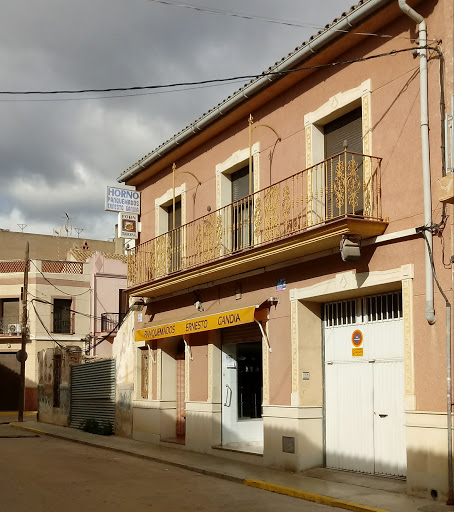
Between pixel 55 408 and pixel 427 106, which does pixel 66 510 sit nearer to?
pixel 427 106

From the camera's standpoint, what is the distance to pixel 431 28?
10.2 m

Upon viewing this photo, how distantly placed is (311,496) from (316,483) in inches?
40.4

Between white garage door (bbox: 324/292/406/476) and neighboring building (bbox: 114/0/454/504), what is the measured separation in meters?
0.03

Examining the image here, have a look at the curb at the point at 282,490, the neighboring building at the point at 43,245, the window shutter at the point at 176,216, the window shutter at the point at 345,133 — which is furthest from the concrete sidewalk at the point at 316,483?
the neighboring building at the point at 43,245

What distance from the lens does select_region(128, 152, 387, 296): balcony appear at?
36.5 feet

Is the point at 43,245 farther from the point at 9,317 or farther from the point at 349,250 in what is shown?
the point at 349,250

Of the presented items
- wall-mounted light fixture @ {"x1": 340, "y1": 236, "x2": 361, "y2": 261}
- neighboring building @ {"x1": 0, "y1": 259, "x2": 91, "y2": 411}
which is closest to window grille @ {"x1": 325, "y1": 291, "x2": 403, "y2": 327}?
wall-mounted light fixture @ {"x1": 340, "y1": 236, "x2": 361, "y2": 261}

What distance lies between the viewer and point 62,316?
1497 inches

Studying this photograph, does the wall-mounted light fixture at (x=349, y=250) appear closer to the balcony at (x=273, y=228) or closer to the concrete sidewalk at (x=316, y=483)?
the balcony at (x=273, y=228)

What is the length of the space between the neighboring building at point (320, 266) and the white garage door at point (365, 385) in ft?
0.09

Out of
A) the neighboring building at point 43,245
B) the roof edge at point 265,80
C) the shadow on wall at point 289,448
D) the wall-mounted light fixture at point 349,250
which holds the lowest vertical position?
the shadow on wall at point 289,448

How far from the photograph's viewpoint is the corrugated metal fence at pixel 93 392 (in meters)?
20.7

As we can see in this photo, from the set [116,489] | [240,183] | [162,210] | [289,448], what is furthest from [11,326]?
[116,489]

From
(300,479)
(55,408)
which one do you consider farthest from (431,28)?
(55,408)
